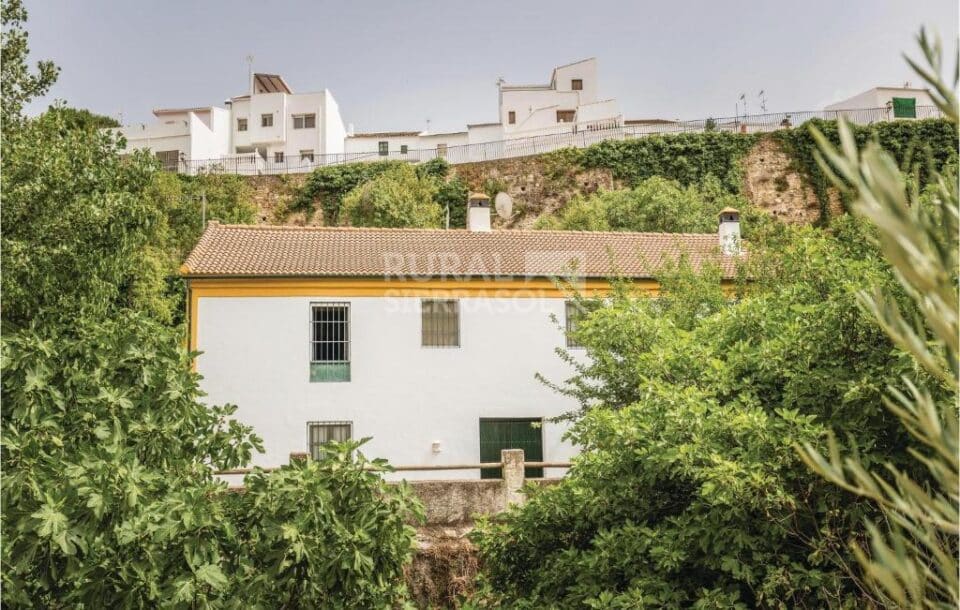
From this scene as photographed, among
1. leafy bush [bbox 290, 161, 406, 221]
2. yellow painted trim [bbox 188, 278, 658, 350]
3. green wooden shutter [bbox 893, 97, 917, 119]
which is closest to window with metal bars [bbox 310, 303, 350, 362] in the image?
yellow painted trim [bbox 188, 278, 658, 350]

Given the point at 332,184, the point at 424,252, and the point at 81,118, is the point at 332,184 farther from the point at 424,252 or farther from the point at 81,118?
the point at 424,252

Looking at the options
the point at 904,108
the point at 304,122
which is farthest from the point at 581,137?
the point at 304,122

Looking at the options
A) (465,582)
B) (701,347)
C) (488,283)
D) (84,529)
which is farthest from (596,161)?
(84,529)

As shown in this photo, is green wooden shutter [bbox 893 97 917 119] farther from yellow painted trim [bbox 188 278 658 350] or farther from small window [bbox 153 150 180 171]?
small window [bbox 153 150 180 171]

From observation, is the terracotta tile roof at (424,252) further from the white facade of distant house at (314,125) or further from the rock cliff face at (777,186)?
the white facade of distant house at (314,125)

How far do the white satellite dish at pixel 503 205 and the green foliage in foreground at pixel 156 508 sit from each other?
1444 inches

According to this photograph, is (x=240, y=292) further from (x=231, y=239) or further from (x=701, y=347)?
(x=701, y=347)

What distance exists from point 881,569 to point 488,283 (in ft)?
57.7

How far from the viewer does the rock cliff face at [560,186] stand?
43500 mm

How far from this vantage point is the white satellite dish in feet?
144

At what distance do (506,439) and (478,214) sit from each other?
7067 mm

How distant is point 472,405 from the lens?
1883 cm

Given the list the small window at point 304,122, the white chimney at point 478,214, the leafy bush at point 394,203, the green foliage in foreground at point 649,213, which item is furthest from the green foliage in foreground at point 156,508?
the small window at point 304,122

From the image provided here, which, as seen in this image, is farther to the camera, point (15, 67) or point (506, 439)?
point (506, 439)
